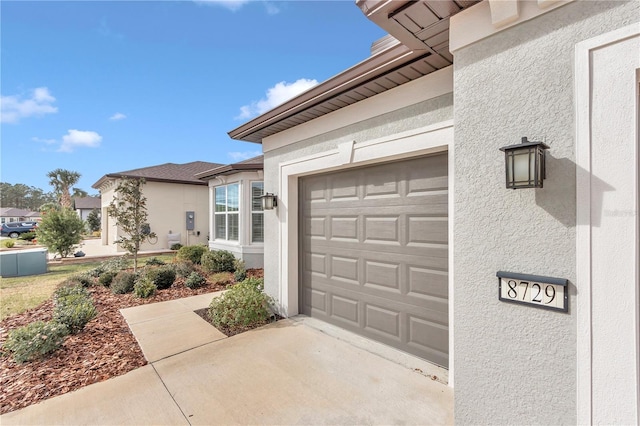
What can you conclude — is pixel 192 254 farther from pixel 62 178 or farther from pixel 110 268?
pixel 62 178

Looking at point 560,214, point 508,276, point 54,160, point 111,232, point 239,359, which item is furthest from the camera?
point 54,160

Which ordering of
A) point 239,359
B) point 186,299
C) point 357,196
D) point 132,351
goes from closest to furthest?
point 239,359 → point 132,351 → point 357,196 → point 186,299

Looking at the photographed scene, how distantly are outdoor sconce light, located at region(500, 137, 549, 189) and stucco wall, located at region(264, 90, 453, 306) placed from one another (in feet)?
4.03

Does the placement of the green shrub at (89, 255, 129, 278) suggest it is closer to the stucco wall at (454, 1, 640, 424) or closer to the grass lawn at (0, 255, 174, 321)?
the grass lawn at (0, 255, 174, 321)

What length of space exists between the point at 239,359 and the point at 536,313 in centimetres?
335

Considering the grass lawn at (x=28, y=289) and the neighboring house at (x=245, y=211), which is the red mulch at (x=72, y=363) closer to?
the grass lawn at (x=28, y=289)

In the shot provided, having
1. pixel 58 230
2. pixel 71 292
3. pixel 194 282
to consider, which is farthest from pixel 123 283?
pixel 58 230

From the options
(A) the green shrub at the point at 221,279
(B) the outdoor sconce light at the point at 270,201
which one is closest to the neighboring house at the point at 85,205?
(A) the green shrub at the point at 221,279

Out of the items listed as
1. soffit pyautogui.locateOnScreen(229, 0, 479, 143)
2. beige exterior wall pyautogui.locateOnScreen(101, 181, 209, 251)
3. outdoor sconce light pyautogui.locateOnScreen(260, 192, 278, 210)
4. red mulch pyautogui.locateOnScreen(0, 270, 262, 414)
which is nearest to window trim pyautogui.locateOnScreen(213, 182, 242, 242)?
beige exterior wall pyautogui.locateOnScreen(101, 181, 209, 251)

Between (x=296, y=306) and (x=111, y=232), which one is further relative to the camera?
(x=111, y=232)

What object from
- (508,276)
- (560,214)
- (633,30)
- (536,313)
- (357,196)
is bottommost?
(536,313)

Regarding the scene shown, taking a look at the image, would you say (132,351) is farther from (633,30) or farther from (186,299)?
(633,30)

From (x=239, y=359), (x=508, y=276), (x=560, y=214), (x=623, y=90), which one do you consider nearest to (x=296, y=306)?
(x=239, y=359)

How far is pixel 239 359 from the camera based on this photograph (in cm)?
366
